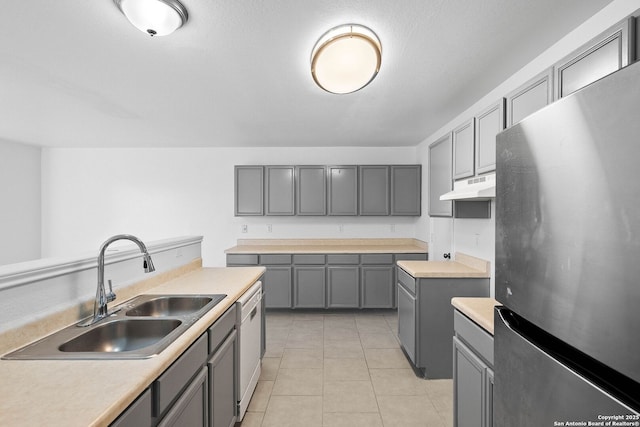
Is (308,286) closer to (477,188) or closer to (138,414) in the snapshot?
(477,188)

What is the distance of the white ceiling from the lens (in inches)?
59.8

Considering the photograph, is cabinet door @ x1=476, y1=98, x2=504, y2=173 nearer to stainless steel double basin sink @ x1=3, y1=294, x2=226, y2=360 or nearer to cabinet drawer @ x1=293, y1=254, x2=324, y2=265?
stainless steel double basin sink @ x1=3, y1=294, x2=226, y2=360

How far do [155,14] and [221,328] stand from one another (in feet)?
5.42

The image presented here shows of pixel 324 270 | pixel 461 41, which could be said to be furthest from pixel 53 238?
pixel 461 41

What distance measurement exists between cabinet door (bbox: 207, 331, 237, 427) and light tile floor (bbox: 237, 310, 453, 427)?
357 millimetres

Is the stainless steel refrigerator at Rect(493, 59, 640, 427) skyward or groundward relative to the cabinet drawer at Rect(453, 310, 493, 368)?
skyward

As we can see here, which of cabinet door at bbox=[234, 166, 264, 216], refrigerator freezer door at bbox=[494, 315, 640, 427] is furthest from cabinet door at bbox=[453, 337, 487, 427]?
cabinet door at bbox=[234, 166, 264, 216]

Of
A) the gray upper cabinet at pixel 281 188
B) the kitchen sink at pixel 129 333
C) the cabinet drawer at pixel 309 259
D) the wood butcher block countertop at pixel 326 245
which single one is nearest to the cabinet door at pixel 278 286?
the cabinet drawer at pixel 309 259

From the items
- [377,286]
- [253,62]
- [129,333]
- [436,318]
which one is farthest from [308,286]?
[253,62]

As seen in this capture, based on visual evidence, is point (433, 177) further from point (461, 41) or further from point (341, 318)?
point (341, 318)

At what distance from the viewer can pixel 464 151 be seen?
2.31 metres

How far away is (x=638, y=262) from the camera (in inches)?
20.9

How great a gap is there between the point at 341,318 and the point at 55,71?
3.84 metres

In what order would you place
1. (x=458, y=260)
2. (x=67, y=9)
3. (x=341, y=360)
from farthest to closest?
(x=458, y=260)
(x=341, y=360)
(x=67, y=9)
